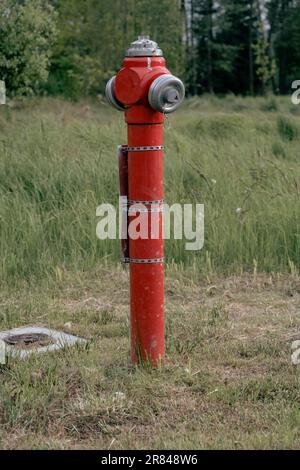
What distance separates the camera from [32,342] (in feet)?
13.9

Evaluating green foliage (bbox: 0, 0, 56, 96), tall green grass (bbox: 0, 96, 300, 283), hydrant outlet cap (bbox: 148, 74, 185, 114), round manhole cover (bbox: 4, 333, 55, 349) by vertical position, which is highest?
green foliage (bbox: 0, 0, 56, 96)

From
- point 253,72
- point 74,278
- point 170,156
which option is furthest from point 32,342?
point 253,72

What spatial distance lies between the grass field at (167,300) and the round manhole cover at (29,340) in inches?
8.6

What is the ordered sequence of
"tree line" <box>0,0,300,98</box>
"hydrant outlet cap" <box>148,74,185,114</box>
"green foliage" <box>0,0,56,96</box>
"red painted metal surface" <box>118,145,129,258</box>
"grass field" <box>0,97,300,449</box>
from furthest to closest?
"tree line" <box>0,0,300,98</box> → "green foliage" <box>0,0,56,96</box> → "red painted metal surface" <box>118,145,129,258</box> → "hydrant outlet cap" <box>148,74,185,114</box> → "grass field" <box>0,97,300,449</box>

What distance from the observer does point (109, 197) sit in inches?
276

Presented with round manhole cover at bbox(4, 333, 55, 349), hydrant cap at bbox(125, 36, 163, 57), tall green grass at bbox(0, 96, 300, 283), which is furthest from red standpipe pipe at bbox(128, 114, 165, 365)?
tall green grass at bbox(0, 96, 300, 283)

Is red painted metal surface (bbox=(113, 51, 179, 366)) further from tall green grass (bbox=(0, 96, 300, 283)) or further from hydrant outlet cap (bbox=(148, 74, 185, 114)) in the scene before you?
tall green grass (bbox=(0, 96, 300, 283))

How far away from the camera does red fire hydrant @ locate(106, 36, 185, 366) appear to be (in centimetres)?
350

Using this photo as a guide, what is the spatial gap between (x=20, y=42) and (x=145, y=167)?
33.7 ft

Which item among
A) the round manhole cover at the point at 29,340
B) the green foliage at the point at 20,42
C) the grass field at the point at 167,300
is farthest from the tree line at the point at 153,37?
the round manhole cover at the point at 29,340

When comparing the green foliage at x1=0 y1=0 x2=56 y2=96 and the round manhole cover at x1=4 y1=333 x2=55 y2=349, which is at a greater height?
the green foliage at x1=0 y1=0 x2=56 y2=96

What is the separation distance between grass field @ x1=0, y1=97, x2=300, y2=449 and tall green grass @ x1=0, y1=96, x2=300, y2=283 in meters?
0.02
